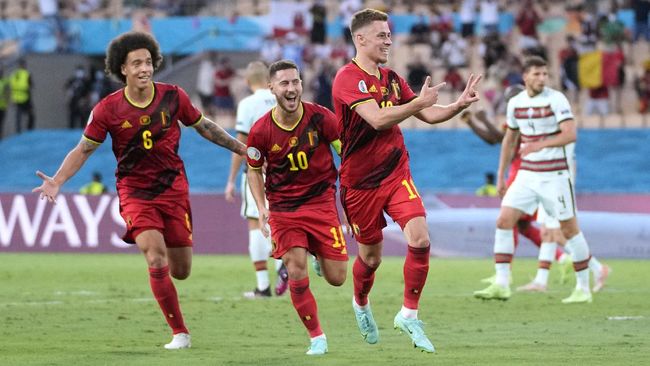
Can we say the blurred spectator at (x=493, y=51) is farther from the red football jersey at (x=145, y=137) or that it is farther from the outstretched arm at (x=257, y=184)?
the outstretched arm at (x=257, y=184)

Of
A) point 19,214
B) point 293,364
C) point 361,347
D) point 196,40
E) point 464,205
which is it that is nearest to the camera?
point 293,364

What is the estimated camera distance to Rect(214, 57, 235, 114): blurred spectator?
113ft

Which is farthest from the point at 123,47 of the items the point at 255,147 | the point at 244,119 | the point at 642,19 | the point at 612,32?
the point at 642,19

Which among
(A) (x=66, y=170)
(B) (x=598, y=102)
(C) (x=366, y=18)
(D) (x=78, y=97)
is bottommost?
(D) (x=78, y=97)

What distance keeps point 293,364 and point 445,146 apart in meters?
24.2

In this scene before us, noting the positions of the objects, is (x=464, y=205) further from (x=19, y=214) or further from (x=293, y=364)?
(x=293, y=364)

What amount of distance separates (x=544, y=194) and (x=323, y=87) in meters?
17.8

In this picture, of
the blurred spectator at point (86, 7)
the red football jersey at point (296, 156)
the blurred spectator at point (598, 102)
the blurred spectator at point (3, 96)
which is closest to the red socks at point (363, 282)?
the red football jersey at point (296, 156)

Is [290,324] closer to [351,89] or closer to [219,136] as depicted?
[219,136]

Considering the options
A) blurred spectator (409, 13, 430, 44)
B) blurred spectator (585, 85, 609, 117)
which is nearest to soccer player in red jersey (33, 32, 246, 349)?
blurred spectator (585, 85, 609, 117)

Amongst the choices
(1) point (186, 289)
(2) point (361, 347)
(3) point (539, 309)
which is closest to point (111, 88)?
(1) point (186, 289)

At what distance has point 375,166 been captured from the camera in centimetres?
1036

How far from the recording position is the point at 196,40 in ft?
129

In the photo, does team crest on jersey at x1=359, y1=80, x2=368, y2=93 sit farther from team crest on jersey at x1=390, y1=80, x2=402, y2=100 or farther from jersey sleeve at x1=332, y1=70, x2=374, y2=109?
team crest on jersey at x1=390, y1=80, x2=402, y2=100
